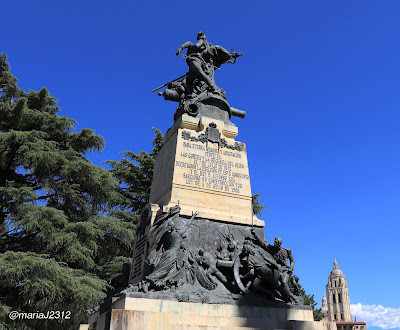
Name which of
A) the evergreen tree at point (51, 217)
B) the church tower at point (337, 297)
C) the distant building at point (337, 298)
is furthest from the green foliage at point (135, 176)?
the church tower at point (337, 297)

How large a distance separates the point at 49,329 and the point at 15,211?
5.10 meters

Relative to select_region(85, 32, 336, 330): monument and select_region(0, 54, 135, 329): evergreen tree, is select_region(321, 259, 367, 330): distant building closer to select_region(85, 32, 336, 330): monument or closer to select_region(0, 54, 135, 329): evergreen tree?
select_region(0, 54, 135, 329): evergreen tree

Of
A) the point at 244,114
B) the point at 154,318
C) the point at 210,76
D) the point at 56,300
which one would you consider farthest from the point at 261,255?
the point at 56,300

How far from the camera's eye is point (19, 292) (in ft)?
47.6

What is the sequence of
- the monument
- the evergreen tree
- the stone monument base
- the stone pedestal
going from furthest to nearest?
the evergreen tree
the stone pedestal
the monument
the stone monument base

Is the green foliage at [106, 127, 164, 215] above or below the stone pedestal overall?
above

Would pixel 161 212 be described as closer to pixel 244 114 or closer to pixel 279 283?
pixel 279 283

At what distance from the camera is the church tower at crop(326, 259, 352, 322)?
116375mm

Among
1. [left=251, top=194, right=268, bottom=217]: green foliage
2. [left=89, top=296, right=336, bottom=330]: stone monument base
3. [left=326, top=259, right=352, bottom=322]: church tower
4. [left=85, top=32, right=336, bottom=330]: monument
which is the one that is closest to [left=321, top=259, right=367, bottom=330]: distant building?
[left=326, top=259, right=352, bottom=322]: church tower

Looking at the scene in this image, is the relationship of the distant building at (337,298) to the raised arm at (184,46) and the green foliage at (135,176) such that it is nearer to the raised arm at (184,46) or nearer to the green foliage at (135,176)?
the green foliage at (135,176)

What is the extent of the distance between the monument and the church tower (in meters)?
118

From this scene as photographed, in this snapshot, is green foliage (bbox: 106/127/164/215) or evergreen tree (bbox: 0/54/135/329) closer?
evergreen tree (bbox: 0/54/135/329)

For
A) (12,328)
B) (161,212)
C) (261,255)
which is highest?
(161,212)

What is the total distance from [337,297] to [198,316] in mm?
128395
